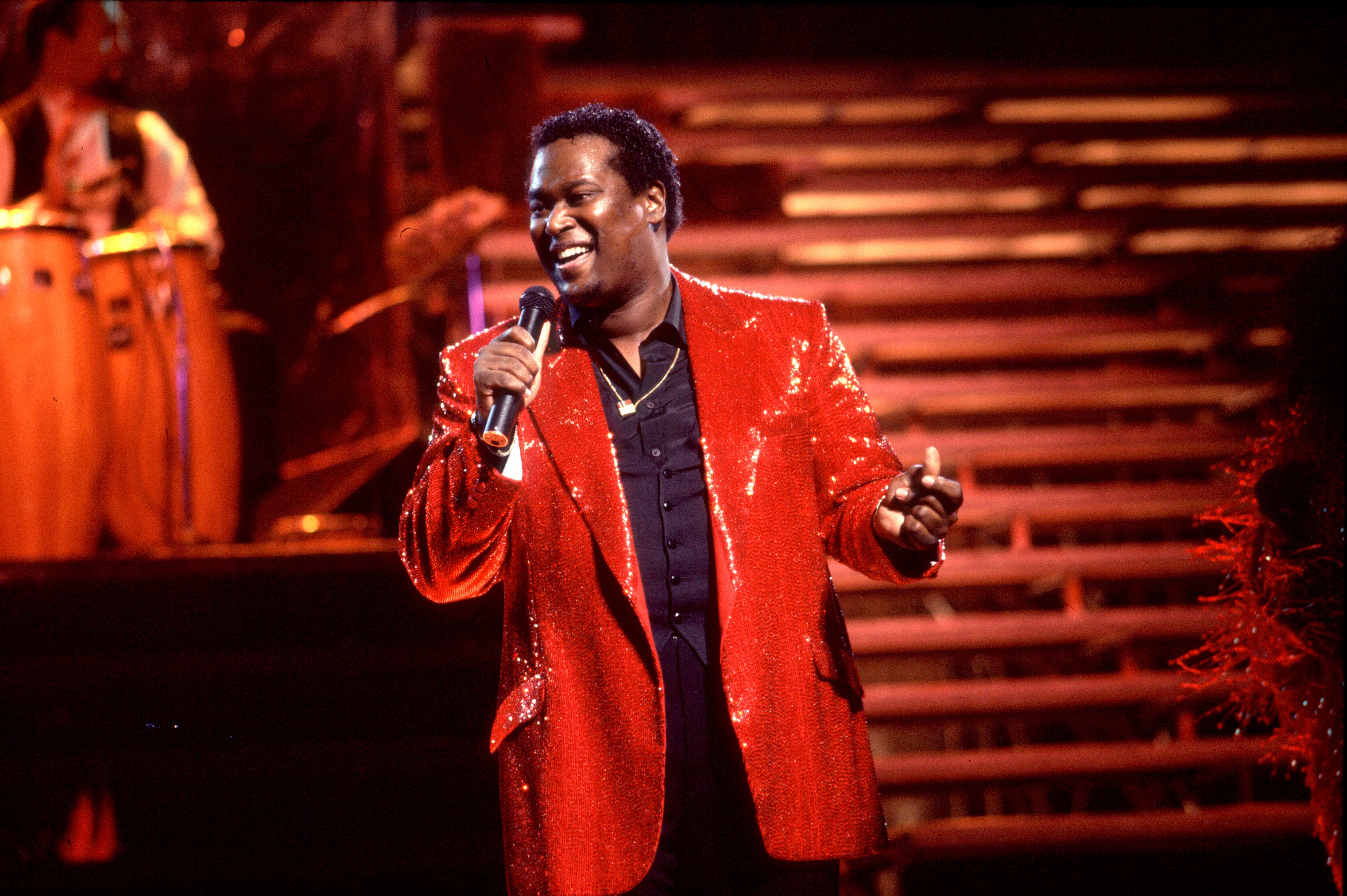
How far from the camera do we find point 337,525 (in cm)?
407

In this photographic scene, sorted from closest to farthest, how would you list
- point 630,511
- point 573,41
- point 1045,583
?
point 630,511
point 1045,583
point 573,41

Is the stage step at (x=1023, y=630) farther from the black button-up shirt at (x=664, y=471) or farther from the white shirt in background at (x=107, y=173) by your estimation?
the white shirt in background at (x=107, y=173)

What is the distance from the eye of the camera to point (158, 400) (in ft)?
11.8

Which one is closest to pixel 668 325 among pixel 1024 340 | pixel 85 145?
pixel 85 145

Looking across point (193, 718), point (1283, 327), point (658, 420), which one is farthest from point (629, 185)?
point (193, 718)

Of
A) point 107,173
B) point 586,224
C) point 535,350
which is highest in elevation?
point 107,173

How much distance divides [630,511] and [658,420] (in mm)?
164

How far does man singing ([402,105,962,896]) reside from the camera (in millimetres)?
1667

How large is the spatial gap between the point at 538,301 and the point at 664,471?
327mm

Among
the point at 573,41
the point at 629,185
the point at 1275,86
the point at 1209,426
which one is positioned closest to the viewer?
the point at 629,185

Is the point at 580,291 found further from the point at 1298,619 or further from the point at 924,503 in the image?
the point at 1298,619

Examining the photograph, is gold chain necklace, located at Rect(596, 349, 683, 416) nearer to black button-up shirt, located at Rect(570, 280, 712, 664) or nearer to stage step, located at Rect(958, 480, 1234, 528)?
black button-up shirt, located at Rect(570, 280, 712, 664)

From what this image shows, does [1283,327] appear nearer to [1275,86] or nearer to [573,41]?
[573,41]

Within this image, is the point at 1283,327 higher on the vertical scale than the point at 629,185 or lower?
lower
